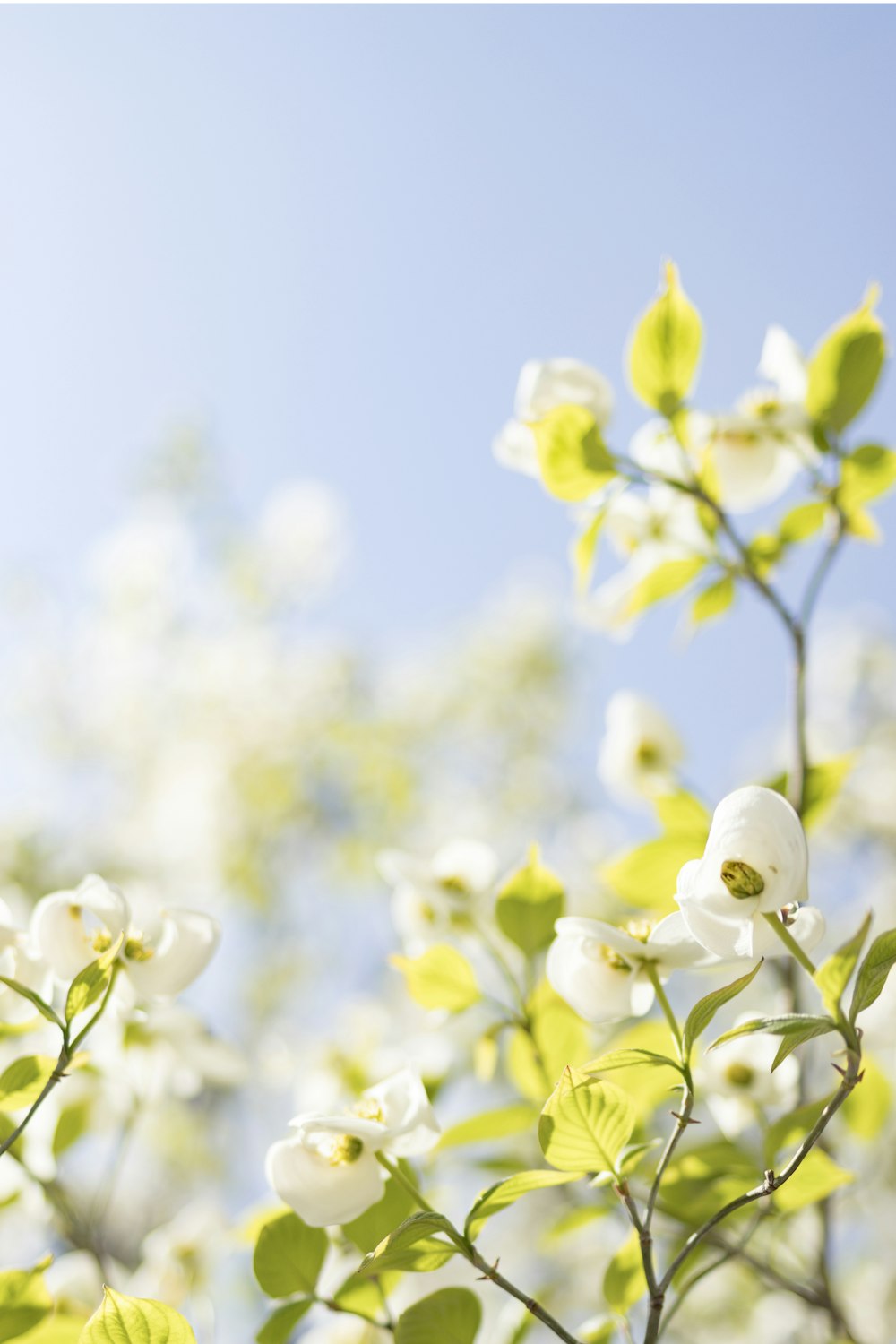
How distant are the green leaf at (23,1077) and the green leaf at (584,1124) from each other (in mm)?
181

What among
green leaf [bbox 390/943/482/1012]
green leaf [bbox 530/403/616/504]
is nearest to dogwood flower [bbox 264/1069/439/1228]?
green leaf [bbox 390/943/482/1012]

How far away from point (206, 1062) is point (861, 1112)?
40 cm

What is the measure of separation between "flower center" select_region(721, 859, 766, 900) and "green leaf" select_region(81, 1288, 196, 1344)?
21cm

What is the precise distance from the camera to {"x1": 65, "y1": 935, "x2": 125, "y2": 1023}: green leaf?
1.12 feet

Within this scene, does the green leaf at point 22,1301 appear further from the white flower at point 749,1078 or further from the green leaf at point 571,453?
the green leaf at point 571,453

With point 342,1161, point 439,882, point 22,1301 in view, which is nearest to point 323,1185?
point 342,1161

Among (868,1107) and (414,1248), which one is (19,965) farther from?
(868,1107)

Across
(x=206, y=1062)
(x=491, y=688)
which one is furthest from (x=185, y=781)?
(x=206, y=1062)

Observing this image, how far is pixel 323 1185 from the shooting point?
0.36m

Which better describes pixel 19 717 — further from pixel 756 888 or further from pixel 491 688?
pixel 756 888

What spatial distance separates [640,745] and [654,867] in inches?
10.7

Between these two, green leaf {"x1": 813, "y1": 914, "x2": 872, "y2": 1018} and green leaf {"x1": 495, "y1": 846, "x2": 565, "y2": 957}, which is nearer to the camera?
green leaf {"x1": 813, "y1": 914, "x2": 872, "y2": 1018}

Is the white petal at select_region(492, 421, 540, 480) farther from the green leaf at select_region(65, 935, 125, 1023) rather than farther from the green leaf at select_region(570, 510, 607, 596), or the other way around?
the green leaf at select_region(65, 935, 125, 1023)

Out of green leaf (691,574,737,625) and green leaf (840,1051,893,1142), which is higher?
green leaf (691,574,737,625)
